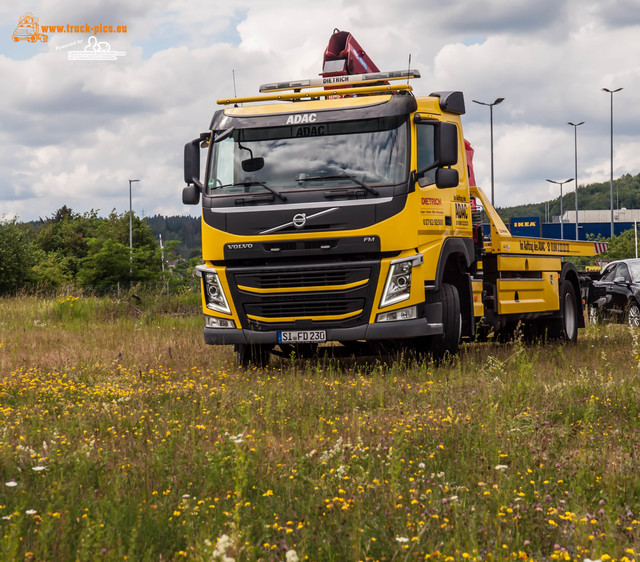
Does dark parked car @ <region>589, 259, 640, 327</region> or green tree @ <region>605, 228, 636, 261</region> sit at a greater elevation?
green tree @ <region>605, 228, 636, 261</region>

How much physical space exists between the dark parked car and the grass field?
8397 mm

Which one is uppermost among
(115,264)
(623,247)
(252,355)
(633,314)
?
(623,247)

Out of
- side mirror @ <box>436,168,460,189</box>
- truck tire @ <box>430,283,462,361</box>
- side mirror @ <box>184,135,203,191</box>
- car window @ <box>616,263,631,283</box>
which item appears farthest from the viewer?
car window @ <box>616,263,631,283</box>

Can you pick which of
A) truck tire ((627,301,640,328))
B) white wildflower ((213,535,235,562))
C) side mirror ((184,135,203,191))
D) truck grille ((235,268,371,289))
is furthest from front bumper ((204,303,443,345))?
truck tire ((627,301,640,328))

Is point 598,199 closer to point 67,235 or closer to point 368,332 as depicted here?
point 67,235

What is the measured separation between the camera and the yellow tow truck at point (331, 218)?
9930mm

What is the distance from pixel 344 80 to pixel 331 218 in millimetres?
2483

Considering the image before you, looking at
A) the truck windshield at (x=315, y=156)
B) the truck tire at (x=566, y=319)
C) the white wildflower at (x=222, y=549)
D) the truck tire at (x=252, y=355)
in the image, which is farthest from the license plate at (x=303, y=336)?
the white wildflower at (x=222, y=549)

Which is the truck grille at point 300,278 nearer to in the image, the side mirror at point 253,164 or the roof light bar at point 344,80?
the side mirror at point 253,164

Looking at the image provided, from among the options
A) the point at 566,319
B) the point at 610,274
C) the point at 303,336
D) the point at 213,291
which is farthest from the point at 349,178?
the point at 610,274

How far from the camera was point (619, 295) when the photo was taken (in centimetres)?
1883

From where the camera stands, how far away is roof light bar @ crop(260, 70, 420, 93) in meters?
10.9

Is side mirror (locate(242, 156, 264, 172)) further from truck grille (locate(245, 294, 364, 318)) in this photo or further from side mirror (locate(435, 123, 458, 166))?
Answer: side mirror (locate(435, 123, 458, 166))

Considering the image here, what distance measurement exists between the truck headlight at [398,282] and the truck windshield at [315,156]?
35.8 inches
